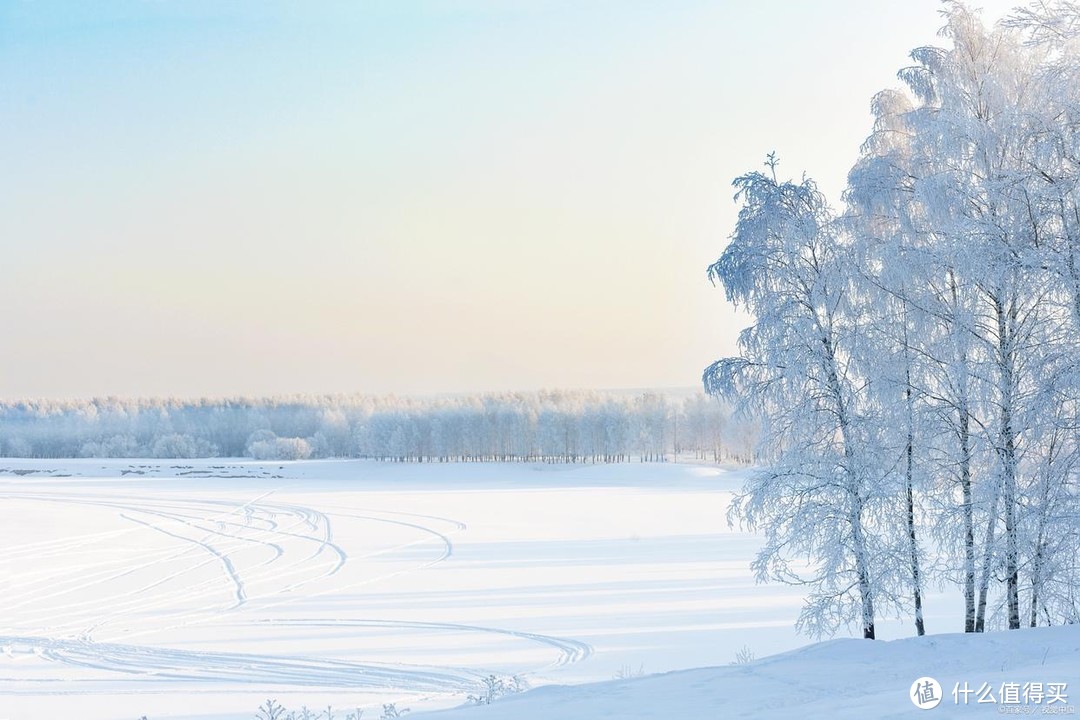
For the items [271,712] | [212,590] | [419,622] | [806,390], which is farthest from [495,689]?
[212,590]

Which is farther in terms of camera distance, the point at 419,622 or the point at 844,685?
the point at 419,622

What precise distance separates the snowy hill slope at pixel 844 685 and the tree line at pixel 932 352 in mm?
3303

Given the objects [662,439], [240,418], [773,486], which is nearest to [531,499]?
[773,486]

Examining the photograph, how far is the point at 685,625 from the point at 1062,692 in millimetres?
12144

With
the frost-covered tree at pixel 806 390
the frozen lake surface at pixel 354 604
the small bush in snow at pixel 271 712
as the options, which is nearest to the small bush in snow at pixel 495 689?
the frozen lake surface at pixel 354 604

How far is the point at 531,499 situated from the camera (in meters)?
57.7

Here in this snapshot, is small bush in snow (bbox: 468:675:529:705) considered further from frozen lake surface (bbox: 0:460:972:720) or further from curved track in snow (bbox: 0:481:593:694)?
curved track in snow (bbox: 0:481:593:694)

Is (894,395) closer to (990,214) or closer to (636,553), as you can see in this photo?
(990,214)

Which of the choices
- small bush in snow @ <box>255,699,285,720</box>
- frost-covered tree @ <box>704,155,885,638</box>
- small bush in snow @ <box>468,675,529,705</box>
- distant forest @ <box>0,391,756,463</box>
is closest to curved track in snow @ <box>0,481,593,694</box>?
small bush in snow @ <box>468,675,529,705</box>

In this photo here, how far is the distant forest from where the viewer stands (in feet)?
393

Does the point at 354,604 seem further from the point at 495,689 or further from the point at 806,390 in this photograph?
the point at 806,390

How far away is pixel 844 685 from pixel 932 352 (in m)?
7.41

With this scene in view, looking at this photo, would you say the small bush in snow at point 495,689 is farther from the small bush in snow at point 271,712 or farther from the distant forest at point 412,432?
→ the distant forest at point 412,432

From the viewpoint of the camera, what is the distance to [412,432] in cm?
12400
